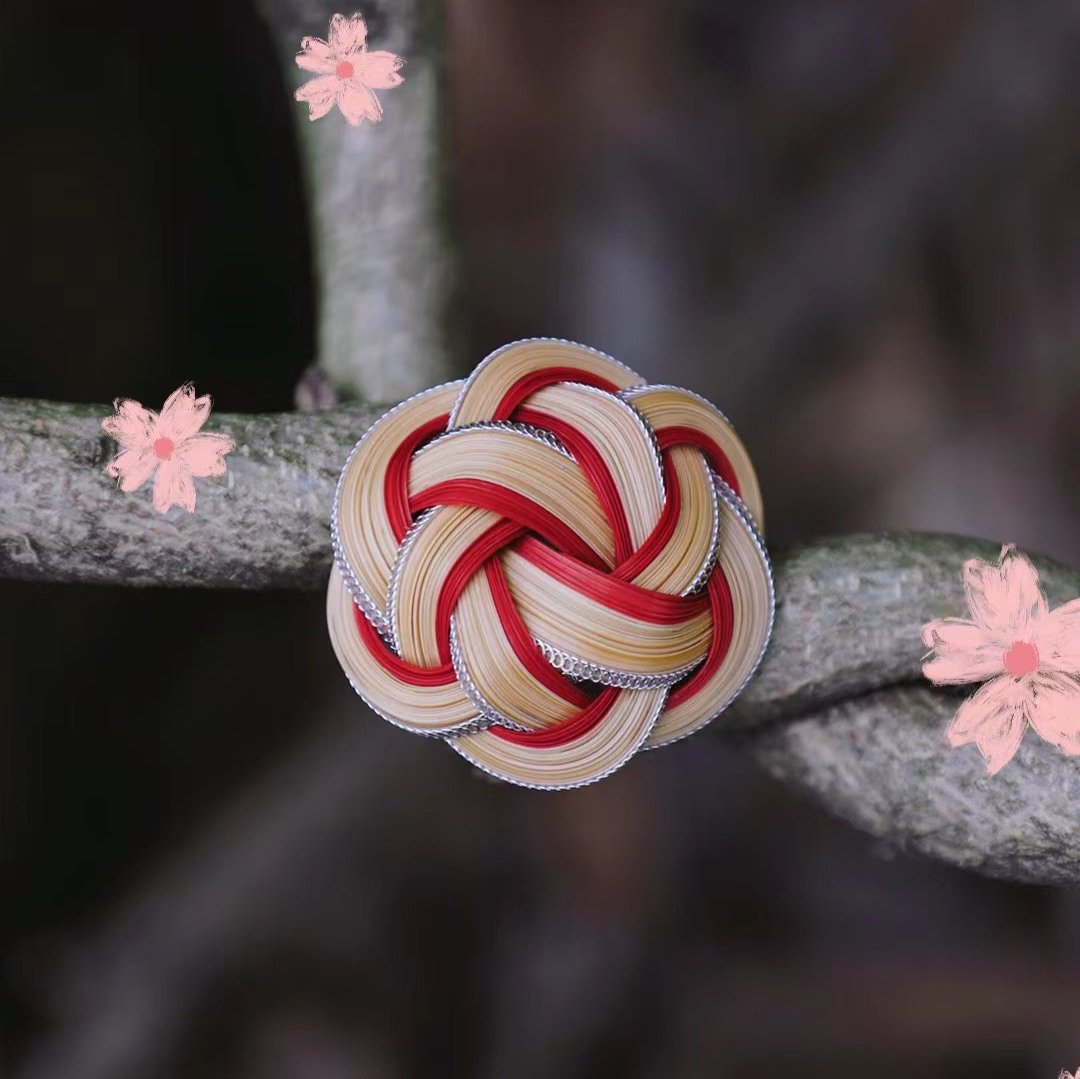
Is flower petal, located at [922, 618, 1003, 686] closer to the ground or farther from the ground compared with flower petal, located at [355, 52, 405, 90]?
closer to the ground

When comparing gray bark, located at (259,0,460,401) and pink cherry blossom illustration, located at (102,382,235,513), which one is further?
gray bark, located at (259,0,460,401)

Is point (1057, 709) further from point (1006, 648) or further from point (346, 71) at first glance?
point (346, 71)

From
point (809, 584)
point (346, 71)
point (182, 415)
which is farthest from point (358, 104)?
point (809, 584)

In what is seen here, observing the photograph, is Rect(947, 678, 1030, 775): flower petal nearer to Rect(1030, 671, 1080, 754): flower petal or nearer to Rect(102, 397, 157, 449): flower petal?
Rect(1030, 671, 1080, 754): flower petal

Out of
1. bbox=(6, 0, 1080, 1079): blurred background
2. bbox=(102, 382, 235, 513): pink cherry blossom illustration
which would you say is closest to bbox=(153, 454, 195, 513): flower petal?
bbox=(102, 382, 235, 513): pink cherry blossom illustration

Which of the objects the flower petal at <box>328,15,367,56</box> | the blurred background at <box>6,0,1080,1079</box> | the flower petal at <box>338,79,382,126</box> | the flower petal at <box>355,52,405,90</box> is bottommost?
the blurred background at <box>6,0,1080,1079</box>
